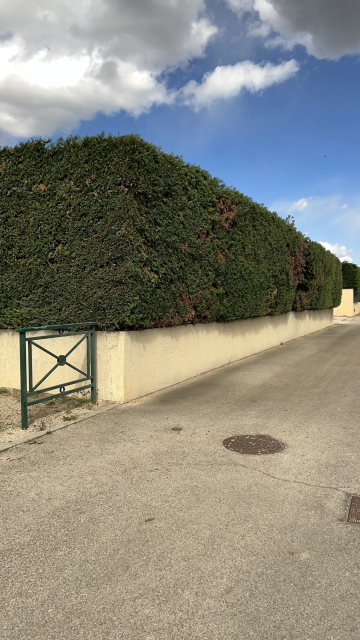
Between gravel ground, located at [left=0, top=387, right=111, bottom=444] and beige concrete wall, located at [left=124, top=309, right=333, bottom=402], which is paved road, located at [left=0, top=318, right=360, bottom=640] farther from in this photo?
beige concrete wall, located at [left=124, top=309, right=333, bottom=402]

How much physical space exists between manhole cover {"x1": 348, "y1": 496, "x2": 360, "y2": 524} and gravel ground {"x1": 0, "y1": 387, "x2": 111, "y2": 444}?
366 centimetres

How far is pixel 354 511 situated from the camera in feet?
10.9

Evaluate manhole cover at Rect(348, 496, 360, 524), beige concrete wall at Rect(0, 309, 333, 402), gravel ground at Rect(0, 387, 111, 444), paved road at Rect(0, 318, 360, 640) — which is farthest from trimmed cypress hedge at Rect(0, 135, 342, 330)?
manhole cover at Rect(348, 496, 360, 524)

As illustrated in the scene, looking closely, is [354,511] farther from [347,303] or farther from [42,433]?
[347,303]

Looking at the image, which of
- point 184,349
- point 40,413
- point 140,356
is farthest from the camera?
point 184,349

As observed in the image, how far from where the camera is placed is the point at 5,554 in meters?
2.83

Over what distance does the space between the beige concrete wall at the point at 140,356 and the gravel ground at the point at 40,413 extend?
35cm

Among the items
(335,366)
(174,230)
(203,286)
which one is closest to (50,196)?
(174,230)

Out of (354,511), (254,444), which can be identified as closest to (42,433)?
(254,444)

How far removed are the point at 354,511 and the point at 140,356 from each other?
13.9 feet

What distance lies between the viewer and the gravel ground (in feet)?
17.7

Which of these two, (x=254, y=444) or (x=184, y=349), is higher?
(x=184, y=349)

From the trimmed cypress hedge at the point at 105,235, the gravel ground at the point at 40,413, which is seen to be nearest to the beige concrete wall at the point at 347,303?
the trimmed cypress hedge at the point at 105,235

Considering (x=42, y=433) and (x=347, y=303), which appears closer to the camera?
(x=42, y=433)
